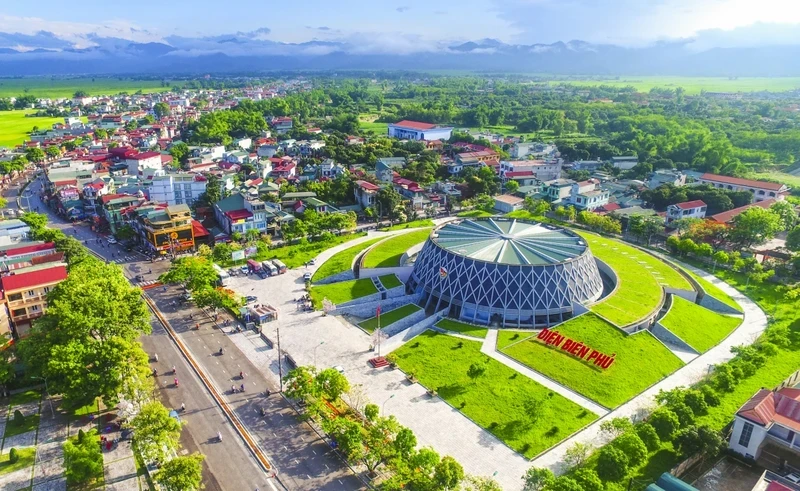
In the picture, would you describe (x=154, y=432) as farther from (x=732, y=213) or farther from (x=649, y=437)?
(x=732, y=213)

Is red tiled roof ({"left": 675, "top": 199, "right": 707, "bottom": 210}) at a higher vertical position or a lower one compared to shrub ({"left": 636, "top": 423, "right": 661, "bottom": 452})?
higher

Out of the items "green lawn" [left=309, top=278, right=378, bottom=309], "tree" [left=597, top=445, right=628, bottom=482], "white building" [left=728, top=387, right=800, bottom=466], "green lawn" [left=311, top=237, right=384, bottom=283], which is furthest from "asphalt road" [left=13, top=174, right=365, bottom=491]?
"white building" [left=728, top=387, right=800, bottom=466]

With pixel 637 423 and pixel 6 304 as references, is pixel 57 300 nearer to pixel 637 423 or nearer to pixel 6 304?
pixel 6 304

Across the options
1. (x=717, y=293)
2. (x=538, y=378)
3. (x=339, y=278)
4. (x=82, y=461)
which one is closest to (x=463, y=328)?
(x=538, y=378)

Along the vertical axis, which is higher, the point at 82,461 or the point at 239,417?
the point at 82,461

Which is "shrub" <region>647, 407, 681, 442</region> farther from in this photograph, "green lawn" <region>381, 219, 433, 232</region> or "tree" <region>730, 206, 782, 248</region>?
"green lawn" <region>381, 219, 433, 232</region>

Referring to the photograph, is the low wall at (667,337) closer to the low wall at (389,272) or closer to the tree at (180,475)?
the low wall at (389,272)

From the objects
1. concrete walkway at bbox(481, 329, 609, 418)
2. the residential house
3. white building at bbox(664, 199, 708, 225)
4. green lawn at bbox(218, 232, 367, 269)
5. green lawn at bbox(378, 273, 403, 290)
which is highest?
the residential house
